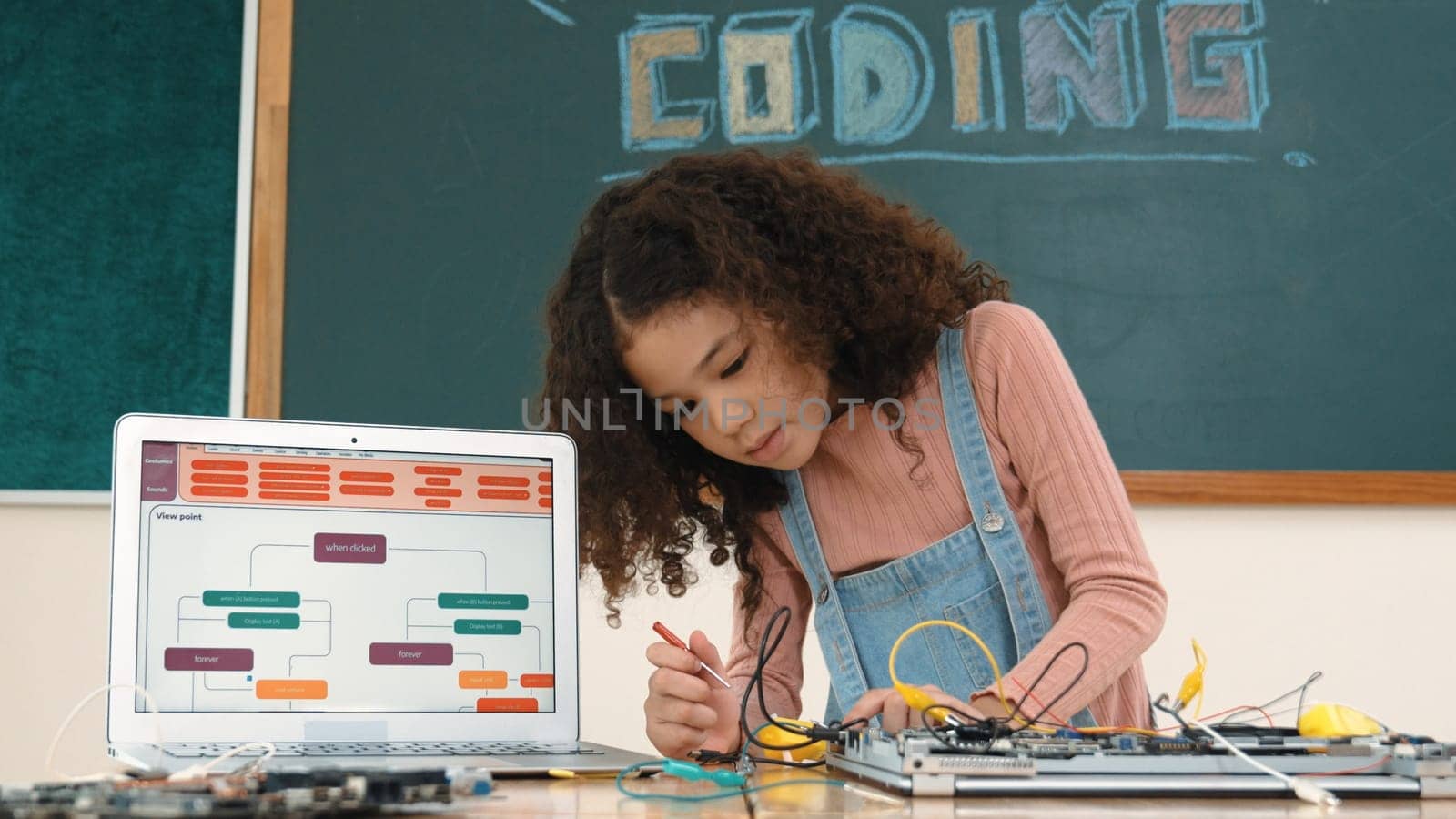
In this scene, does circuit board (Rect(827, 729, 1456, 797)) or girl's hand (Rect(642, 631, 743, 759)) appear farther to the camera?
girl's hand (Rect(642, 631, 743, 759))

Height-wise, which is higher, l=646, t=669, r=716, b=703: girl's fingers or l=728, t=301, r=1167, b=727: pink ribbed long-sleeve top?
l=728, t=301, r=1167, b=727: pink ribbed long-sleeve top

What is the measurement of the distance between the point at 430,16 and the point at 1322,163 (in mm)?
1339

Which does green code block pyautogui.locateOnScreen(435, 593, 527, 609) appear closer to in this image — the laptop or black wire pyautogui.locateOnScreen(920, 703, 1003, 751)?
the laptop

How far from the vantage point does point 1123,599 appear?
102cm

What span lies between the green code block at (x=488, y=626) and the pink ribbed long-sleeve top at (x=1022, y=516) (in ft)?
0.91

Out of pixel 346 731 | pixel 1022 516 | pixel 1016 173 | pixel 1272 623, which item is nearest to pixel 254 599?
pixel 346 731

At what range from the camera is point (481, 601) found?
3.33 feet

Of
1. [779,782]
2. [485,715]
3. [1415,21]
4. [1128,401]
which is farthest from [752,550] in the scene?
[1415,21]

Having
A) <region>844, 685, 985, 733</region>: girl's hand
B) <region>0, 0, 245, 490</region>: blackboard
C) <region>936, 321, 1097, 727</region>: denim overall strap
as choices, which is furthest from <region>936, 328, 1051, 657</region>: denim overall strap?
<region>0, 0, 245, 490</region>: blackboard

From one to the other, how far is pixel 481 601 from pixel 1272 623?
4.13 feet

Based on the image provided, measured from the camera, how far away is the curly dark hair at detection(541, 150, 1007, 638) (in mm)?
1135

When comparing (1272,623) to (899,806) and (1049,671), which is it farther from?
(899,806)

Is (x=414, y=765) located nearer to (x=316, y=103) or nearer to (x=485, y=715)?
(x=485, y=715)

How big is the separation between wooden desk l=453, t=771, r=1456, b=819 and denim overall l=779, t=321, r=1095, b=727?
44 centimetres
